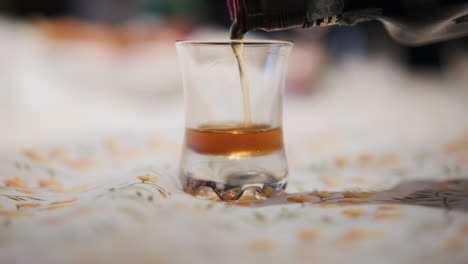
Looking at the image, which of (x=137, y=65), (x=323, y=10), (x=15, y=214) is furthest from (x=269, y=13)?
(x=137, y=65)

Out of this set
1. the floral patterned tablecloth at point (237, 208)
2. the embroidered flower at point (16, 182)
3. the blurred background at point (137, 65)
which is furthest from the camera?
the blurred background at point (137, 65)

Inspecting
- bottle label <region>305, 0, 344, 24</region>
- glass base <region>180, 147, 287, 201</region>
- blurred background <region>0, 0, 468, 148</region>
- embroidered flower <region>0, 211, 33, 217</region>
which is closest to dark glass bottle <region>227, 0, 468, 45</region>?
bottle label <region>305, 0, 344, 24</region>

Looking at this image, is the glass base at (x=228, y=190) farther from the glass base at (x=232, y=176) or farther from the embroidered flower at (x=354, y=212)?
the embroidered flower at (x=354, y=212)

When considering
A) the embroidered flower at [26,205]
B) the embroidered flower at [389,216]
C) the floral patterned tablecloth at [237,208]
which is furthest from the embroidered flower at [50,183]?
the embroidered flower at [389,216]

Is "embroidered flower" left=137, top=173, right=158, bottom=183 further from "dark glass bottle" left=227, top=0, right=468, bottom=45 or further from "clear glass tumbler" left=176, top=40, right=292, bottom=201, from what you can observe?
"dark glass bottle" left=227, top=0, right=468, bottom=45

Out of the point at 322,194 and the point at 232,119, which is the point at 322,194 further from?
the point at 232,119

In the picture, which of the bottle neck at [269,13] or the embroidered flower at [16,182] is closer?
the bottle neck at [269,13]

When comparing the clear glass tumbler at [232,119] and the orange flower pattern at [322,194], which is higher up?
the clear glass tumbler at [232,119]

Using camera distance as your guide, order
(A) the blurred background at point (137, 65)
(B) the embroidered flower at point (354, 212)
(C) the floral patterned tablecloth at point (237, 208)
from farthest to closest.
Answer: (A) the blurred background at point (137, 65)
(B) the embroidered flower at point (354, 212)
(C) the floral patterned tablecloth at point (237, 208)
